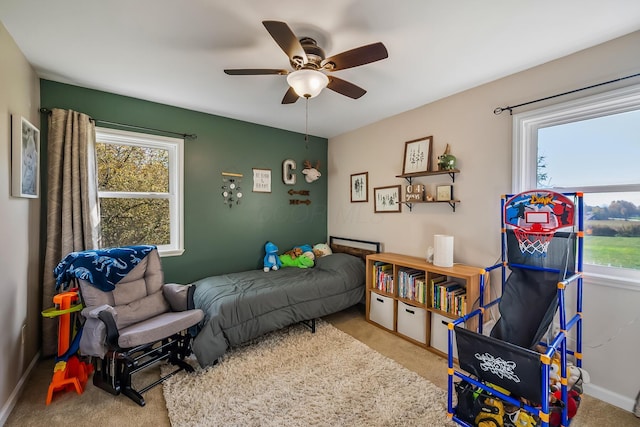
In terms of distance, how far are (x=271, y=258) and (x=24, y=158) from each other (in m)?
2.45

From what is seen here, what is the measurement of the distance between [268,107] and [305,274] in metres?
2.03

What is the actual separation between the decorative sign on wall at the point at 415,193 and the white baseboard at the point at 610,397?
195 cm

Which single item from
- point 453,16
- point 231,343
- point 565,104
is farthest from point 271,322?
point 565,104

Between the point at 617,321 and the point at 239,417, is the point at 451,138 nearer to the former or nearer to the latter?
the point at 617,321

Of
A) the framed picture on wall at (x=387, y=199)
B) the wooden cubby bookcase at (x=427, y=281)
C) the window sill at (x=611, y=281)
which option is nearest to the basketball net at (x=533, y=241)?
the wooden cubby bookcase at (x=427, y=281)

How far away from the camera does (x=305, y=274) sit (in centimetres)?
327

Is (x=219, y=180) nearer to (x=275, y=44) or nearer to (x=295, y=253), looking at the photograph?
(x=295, y=253)

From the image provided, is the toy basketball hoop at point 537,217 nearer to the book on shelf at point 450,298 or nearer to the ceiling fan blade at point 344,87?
the book on shelf at point 450,298

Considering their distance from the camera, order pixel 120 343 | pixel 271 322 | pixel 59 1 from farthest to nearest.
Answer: pixel 271 322 < pixel 120 343 < pixel 59 1

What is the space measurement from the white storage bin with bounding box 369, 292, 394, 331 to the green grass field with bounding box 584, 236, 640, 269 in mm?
1713

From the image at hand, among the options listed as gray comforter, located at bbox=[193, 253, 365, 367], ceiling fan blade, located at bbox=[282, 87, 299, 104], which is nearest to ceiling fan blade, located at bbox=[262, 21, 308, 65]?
ceiling fan blade, located at bbox=[282, 87, 299, 104]

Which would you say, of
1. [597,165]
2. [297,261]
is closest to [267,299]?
[297,261]

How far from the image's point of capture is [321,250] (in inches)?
160

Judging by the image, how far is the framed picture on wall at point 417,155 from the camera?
9.80 feet
